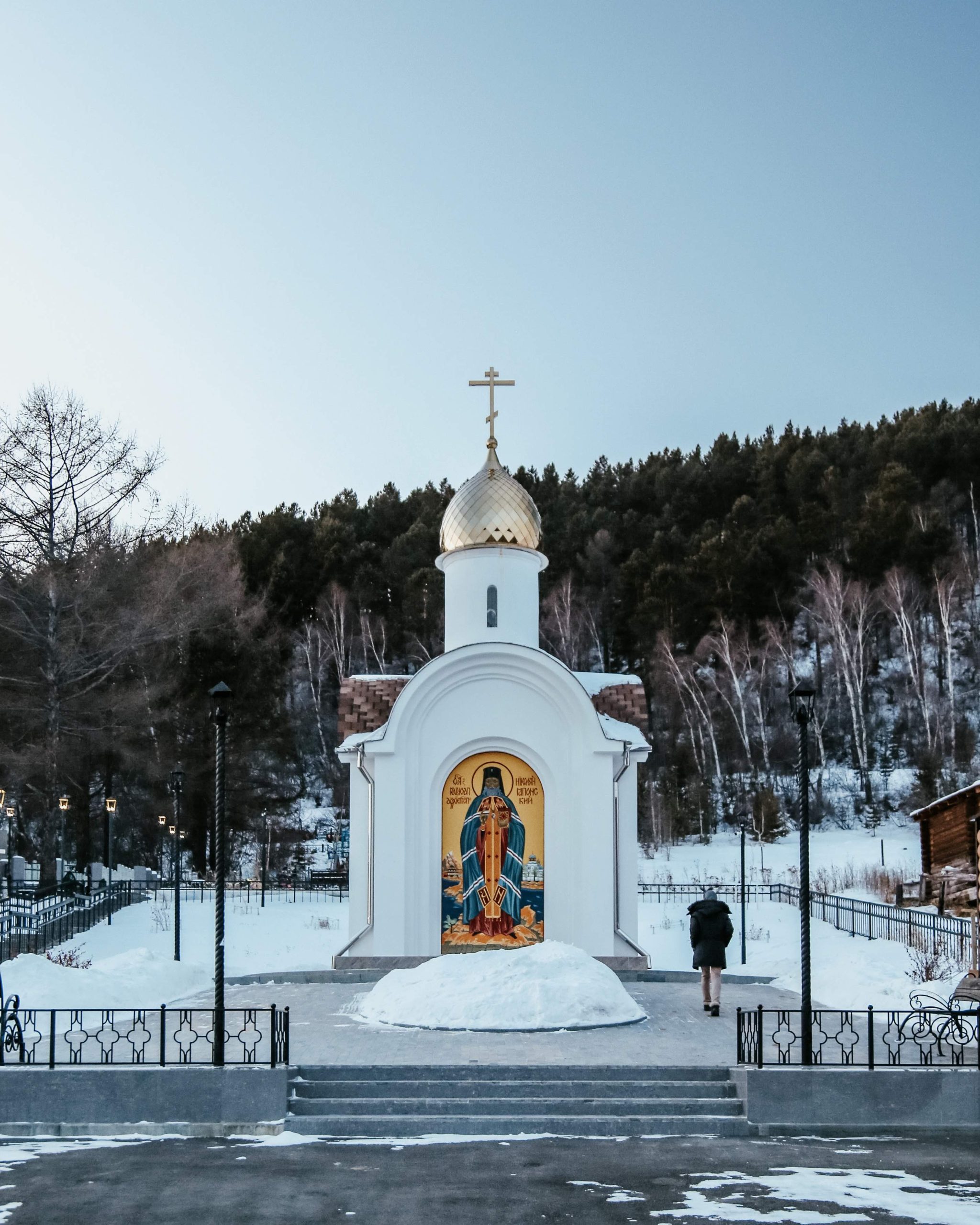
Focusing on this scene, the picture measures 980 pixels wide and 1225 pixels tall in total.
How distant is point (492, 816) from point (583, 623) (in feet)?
96.3

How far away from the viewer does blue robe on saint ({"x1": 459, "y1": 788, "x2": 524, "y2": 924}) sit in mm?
17203

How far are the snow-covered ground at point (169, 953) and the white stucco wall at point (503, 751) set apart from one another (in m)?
2.32

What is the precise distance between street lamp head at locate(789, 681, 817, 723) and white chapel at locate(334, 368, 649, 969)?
7051 mm

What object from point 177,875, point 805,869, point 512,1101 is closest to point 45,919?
point 177,875

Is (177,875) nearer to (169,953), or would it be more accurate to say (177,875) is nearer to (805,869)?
(169,953)

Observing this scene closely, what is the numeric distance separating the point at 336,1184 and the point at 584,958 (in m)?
6.13

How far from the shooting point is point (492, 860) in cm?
1733

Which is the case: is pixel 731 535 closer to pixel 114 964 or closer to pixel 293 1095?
pixel 114 964

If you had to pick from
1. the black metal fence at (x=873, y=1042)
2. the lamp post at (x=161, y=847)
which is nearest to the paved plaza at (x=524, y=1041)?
the black metal fence at (x=873, y=1042)

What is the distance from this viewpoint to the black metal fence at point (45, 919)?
683 inches

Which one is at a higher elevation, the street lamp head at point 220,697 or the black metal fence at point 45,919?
the street lamp head at point 220,697

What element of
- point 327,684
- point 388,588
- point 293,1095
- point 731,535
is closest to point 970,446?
point 731,535

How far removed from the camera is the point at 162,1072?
8820 millimetres

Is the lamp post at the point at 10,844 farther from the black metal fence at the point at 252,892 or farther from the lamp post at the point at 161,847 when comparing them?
the lamp post at the point at 161,847
